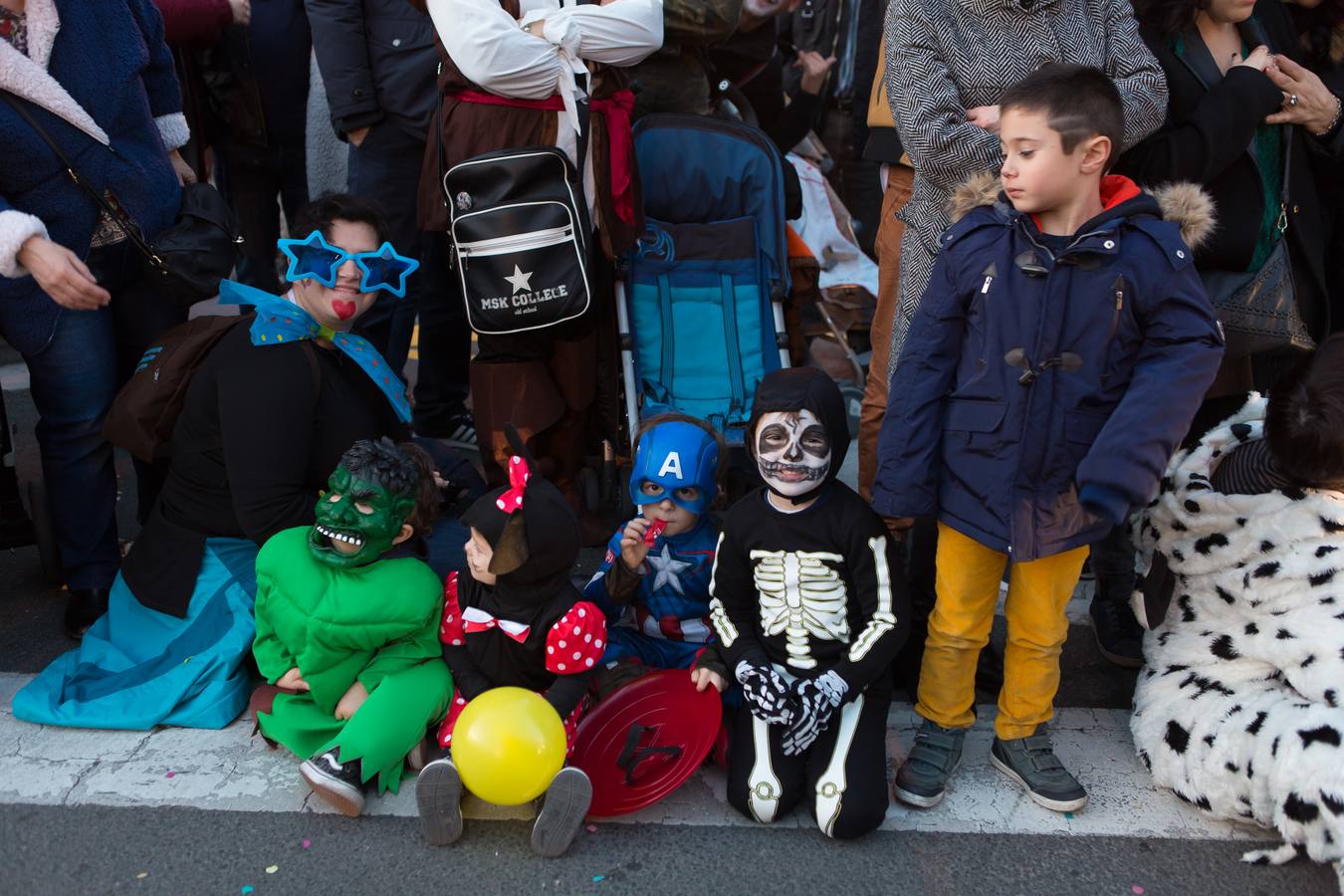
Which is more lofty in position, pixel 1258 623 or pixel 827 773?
pixel 1258 623

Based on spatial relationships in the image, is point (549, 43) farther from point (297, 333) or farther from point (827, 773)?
point (827, 773)

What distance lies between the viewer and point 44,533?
4.00 metres

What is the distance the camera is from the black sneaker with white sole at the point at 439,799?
9.20 feet

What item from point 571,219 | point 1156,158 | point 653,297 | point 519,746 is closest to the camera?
point 519,746

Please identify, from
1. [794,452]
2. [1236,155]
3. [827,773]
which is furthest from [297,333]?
[1236,155]

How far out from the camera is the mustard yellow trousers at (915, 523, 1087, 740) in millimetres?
3059

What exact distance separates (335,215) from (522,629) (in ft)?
4.51

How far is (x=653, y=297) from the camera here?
172 inches

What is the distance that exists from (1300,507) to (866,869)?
141cm

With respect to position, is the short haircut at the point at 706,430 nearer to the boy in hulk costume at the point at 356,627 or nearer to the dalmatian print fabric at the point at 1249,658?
the boy in hulk costume at the point at 356,627

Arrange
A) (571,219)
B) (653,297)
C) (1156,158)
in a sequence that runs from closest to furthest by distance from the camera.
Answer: (1156,158), (571,219), (653,297)

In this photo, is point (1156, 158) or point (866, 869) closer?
point (866, 869)

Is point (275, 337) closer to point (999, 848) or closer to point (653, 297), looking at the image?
point (653, 297)

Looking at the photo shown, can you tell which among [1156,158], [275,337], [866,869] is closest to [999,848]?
[866,869]
